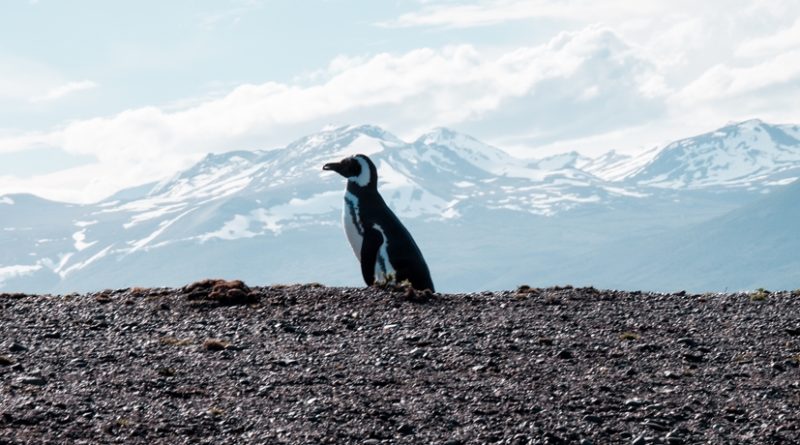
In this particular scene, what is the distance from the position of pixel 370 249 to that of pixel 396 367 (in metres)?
7.58

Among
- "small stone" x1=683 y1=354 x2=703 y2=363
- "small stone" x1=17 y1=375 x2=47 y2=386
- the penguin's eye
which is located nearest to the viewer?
"small stone" x1=17 y1=375 x2=47 y2=386

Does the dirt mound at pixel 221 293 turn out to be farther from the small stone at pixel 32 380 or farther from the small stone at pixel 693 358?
the small stone at pixel 693 358

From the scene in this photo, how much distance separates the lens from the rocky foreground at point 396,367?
12641mm

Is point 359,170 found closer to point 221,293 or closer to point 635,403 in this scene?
point 221,293

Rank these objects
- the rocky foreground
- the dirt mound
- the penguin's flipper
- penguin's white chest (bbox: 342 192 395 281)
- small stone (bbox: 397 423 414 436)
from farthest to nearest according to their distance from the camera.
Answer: the penguin's flipper → penguin's white chest (bbox: 342 192 395 281) → the dirt mound → the rocky foreground → small stone (bbox: 397 423 414 436)

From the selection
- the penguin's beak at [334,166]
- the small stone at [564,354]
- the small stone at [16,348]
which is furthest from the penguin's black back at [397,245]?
the small stone at [16,348]

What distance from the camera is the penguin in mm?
21891

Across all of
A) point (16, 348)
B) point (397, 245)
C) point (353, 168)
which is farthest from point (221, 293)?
point (353, 168)

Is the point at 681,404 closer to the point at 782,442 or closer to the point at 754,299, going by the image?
the point at 782,442

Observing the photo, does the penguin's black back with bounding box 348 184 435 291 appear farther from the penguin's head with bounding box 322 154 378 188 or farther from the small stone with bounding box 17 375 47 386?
the small stone with bounding box 17 375 47 386

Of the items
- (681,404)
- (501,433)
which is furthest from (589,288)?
(501,433)

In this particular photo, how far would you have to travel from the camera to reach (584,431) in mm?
12641

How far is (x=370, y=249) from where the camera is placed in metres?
22.3

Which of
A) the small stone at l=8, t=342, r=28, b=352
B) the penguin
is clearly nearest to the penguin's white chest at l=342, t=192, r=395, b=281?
the penguin
